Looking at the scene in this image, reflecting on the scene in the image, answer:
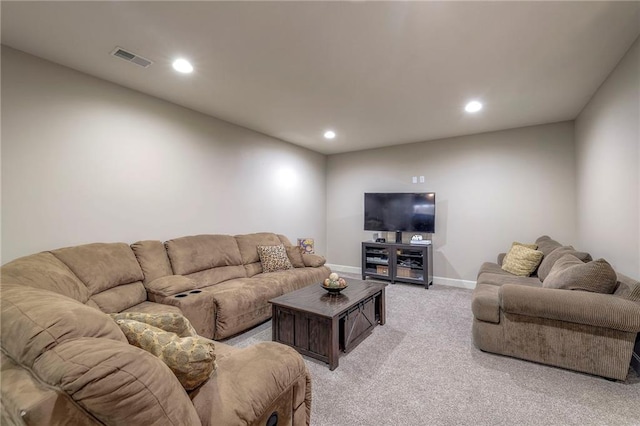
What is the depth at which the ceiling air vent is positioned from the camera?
7.71 feet

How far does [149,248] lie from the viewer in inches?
118

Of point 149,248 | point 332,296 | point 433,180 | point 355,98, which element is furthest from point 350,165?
point 149,248

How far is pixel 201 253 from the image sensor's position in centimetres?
340

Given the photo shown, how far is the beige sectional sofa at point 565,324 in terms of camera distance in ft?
6.72

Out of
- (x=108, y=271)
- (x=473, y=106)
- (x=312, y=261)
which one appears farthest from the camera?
(x=312, y=261)

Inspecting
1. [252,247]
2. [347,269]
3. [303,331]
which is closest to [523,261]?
[303,331]

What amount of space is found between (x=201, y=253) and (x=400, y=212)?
349 centimetres

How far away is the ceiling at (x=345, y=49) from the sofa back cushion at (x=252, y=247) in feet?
5.89

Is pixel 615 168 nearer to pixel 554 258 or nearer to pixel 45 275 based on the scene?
pixel 554 258

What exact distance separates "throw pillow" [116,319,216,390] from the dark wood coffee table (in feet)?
4.18

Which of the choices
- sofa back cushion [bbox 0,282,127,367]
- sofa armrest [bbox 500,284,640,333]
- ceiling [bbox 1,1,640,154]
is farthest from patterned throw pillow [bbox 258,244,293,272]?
sofa back cushion [bbox 0,282,127,367]

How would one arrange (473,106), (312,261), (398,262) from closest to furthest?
(473,106)
(312,261)
(398,262)

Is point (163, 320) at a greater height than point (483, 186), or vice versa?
point (483, 186)

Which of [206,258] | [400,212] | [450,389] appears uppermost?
[400,212]
